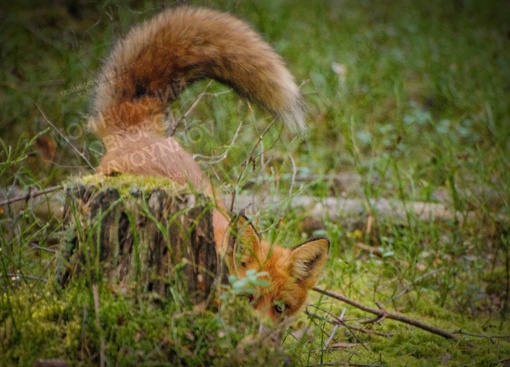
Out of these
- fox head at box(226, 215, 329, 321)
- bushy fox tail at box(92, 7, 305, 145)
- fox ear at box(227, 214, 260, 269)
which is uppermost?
bushy fox tail at box(92, 7, 305, 145)

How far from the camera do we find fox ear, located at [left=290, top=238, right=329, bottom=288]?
9.98ft

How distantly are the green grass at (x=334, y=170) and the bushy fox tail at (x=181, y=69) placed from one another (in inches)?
10.6

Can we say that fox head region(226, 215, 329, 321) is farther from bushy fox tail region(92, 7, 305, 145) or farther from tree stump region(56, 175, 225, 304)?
bushy fox tail region(92, 7, 305, 145)

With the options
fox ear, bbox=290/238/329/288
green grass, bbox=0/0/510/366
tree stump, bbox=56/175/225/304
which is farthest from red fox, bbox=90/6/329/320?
tree stump, bbox=56/175/225/304

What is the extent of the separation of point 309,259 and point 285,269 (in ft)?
0.46

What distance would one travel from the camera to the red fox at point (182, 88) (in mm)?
3127

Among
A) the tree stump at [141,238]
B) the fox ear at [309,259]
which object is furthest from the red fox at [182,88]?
the tree stump at [141,238]

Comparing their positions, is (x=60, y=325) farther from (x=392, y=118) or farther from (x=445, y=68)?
(x=445, y=68)

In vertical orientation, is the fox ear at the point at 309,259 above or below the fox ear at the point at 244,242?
below

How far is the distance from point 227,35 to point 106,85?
0.87m

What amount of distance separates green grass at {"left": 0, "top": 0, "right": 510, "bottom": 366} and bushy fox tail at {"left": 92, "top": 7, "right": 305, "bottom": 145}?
269 millimetres

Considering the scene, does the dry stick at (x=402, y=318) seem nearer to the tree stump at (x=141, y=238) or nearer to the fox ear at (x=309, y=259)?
the fox ear at (x=309, y=259)

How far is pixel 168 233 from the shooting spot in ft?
7.78

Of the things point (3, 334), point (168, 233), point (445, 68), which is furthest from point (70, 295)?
point (445, 68)
